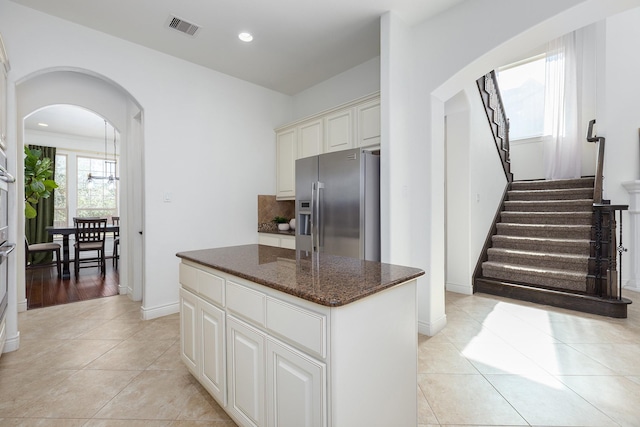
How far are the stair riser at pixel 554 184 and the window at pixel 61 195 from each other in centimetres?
911

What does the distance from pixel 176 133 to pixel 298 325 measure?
Result: 10.0ft

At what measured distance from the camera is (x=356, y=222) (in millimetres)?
2791

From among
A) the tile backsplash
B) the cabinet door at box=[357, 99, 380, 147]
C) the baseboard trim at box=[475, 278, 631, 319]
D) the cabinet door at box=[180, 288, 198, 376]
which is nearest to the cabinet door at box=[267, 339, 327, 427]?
the cabinet door at box=[180, 288, 198, 376]

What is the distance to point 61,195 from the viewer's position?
21.4 feet

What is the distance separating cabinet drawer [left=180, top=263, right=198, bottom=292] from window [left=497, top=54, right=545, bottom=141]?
6649mm

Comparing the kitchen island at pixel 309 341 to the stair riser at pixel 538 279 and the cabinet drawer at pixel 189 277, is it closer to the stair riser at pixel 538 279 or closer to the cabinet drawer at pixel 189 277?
the cabinet drawer at pixel 189 277

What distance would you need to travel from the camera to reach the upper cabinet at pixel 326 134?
317 centimetres

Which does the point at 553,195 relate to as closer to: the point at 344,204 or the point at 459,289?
the point at 459,289

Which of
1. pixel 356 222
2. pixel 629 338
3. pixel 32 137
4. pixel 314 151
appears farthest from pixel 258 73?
pixel 32 137

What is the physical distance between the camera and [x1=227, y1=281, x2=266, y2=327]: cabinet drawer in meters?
1.33

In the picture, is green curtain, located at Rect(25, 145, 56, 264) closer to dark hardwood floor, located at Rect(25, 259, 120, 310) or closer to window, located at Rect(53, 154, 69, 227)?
window, located at Rect(53, 154, 69, 227)

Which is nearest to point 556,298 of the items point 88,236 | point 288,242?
point 288,242

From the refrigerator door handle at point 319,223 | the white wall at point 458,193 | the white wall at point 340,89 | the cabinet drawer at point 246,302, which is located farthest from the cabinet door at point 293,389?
the white wall at point 458,193

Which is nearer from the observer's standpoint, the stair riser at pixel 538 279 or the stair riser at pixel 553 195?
the stair riser at pixel 538 279
